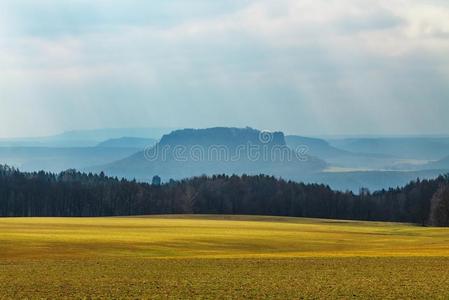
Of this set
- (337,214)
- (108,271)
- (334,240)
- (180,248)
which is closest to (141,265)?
→ (108,271)

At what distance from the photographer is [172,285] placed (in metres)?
41.8

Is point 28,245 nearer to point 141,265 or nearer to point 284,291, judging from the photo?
point 141,265

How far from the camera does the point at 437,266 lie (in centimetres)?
→ 5272

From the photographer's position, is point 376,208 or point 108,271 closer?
point 108,271

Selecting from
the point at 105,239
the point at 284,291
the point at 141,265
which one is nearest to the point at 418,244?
the point at 105,239

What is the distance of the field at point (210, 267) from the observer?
129ft

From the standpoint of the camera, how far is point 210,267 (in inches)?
2026

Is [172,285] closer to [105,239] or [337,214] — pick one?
[105,239]

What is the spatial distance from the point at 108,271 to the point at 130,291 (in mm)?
10007

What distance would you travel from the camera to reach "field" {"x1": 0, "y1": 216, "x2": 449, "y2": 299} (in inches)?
1544

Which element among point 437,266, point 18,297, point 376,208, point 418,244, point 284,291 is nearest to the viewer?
point 18,297

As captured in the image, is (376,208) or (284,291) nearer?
(284,291)

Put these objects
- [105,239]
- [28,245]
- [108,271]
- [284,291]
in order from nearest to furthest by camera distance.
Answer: [284,291]
[108,271]
[28,245]
[105,239]

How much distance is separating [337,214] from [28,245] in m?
142
